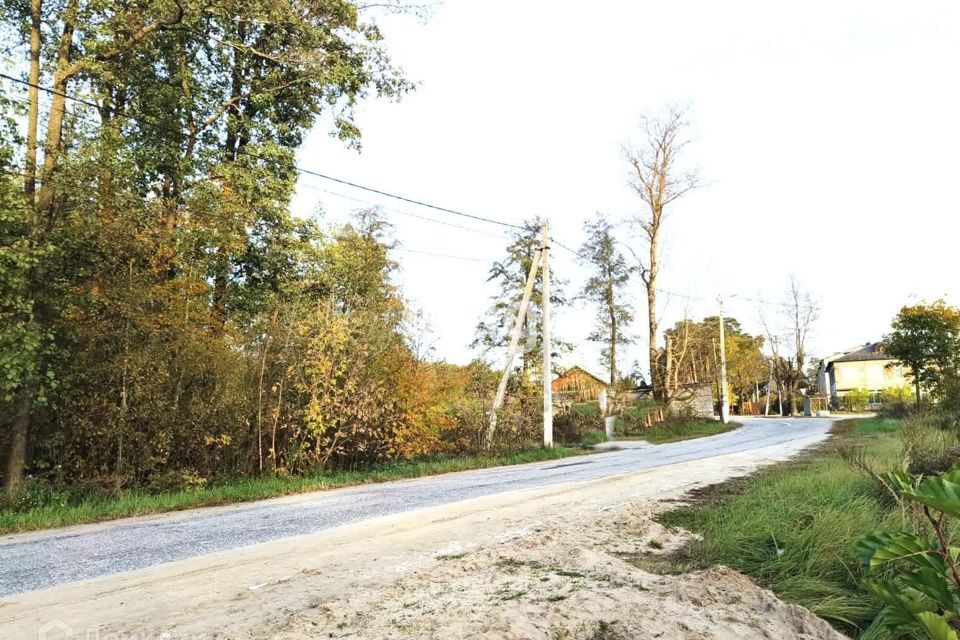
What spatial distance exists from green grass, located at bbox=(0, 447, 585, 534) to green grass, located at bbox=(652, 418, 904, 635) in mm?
6916

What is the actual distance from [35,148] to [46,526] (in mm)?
6223

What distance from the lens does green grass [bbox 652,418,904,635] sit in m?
3.34

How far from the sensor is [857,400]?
168ft

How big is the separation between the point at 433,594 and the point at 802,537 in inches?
103

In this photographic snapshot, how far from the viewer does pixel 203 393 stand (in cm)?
1028

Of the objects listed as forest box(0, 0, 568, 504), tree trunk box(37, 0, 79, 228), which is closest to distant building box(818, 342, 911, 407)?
forest box(0, 0, 568, 504)

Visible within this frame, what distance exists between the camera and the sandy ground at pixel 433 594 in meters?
2.86

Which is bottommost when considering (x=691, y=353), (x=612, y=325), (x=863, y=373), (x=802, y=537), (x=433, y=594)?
(x=433, y=594)

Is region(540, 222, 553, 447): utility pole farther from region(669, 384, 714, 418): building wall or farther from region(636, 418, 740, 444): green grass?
region(669, 384, 714, 418): building wall

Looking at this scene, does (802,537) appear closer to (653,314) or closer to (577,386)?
(577,386)

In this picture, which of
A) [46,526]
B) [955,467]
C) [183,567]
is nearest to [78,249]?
[46,526]

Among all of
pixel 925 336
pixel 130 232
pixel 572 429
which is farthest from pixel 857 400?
pixel 130 232

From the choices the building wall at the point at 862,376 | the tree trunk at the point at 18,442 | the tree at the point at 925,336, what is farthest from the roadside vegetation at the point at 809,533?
the building wall at the point at 862,376

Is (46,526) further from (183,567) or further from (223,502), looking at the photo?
(183,567)
